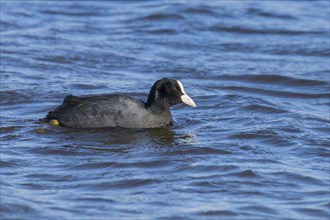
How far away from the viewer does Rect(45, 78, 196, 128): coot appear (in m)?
10.4

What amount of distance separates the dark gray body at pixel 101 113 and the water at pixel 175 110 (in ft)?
0.36

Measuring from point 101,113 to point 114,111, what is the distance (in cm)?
15

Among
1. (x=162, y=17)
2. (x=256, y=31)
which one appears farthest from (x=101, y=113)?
(x=162, y=17)

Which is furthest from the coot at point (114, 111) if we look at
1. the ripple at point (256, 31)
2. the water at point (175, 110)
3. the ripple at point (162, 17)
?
the ripple at point (162, 17)

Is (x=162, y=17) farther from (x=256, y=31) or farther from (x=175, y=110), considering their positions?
(x=175, y=110)

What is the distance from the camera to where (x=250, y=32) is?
17250mm

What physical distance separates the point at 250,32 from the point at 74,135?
25.5 feet

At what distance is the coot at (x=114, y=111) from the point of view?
34.0 ft

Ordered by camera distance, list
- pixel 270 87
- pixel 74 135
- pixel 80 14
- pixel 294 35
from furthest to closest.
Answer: pixel 80 14, pixel 294 35, pixel 270 87, pixel 74 135

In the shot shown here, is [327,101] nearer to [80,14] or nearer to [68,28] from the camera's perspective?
[68,28]

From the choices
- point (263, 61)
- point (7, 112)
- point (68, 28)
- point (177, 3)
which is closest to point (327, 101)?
point (263, 61)

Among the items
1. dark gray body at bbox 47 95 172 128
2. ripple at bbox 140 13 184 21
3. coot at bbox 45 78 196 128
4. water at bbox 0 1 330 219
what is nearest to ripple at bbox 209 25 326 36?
water at bbox 0 1 330 219

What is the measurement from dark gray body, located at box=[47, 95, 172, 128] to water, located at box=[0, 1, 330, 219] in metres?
0.11

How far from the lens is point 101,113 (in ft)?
34.0
